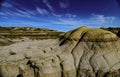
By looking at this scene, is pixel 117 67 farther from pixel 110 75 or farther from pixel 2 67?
pixel 2 67

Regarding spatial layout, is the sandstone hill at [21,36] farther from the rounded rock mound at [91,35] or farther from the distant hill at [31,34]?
the rounded rock mound at [91,35]

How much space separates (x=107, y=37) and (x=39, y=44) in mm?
4476

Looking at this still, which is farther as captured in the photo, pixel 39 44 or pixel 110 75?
pixel 39 44

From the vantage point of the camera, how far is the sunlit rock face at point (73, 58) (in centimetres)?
992

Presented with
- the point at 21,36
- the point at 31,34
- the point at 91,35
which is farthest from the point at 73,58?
the point at 31,34

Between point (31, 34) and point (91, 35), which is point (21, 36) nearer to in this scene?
point (31, 34)

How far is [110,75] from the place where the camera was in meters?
9.69

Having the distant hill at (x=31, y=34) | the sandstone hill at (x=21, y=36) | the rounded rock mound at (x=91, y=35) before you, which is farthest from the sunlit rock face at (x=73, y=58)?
the distant hill at (x=31, y=34)

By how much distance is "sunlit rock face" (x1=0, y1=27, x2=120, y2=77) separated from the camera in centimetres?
992

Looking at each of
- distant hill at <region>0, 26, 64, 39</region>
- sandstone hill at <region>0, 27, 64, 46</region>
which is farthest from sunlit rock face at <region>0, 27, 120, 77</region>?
distant hill at <region>0, 26, 64, 39</region>

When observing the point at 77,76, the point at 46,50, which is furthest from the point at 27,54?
the point at 77,76

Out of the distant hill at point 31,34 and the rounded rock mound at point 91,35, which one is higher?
the rounded rock mound at point 91,35

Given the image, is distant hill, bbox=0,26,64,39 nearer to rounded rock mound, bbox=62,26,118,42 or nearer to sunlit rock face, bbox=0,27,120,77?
rounded rock mound, bbox=62,26,118,42

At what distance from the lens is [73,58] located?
431 inches
